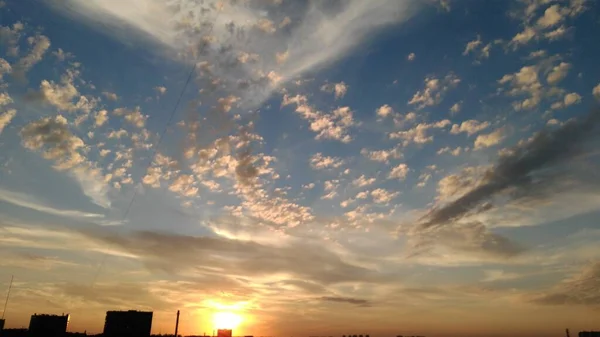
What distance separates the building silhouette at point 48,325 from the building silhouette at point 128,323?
10.7m

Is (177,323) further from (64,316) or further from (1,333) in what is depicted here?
(1,333)

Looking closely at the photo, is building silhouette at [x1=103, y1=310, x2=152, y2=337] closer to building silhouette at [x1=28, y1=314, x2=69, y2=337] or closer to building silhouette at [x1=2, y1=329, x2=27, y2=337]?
building silhouette at [x1=28, y1=314, x2=69, y2=337]

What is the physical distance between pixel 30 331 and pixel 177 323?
32678 mm

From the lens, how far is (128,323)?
288ft

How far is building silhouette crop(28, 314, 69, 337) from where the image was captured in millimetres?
88188

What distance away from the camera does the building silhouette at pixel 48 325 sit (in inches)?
3472

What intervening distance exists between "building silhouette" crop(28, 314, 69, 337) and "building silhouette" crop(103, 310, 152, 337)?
35.1 feet

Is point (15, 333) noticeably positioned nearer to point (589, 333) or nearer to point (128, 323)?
point (128, 323)

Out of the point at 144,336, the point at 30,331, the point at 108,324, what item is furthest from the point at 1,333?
the point at 144,336

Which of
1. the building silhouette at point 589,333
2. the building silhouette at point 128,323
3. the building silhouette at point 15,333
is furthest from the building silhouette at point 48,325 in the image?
the building silhouette at point 589,333

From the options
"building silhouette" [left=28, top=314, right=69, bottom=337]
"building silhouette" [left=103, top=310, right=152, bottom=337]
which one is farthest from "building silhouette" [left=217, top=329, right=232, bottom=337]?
"building silhouette" [left=28, top=314, right=69, bottom=337]

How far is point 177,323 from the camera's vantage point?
8206cm

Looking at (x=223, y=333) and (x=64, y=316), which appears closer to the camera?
(x=64, y=316)

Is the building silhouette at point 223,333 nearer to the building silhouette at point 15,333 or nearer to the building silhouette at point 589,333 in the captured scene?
the building silhouette at point 15,333
